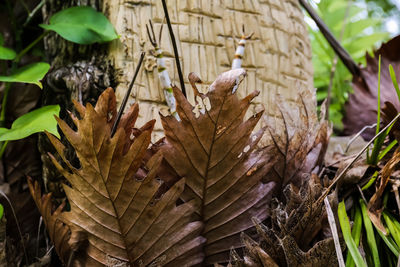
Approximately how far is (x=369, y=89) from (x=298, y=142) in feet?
1.26

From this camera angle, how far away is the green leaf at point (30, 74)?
0.65 meters

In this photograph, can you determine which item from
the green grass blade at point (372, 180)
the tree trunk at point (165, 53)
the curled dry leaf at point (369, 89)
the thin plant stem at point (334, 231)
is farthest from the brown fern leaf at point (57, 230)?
the curled dry leaf at point (369, 89)

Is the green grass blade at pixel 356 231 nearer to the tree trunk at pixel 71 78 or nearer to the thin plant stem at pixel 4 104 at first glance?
the tree trunk at pixel 71 78

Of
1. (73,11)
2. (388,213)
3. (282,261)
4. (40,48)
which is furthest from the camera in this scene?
(40,48)

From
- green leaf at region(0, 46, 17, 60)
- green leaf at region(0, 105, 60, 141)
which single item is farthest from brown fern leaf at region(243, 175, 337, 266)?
green leaf at region(0, 46, 17, 60)

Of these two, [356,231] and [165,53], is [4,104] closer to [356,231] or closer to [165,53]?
[165,53]

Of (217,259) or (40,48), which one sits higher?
(40,48)

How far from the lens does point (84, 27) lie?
2.26 feet

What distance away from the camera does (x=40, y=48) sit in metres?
0.88

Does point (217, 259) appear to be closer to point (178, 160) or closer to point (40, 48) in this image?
point (178, 160)

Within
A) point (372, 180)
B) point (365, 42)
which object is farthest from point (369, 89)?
point (365, 42)

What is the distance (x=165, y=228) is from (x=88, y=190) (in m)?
0.11

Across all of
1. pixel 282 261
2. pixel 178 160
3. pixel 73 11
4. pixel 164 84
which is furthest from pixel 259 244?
A: pixel 73 11

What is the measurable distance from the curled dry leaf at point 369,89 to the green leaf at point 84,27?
560mm
